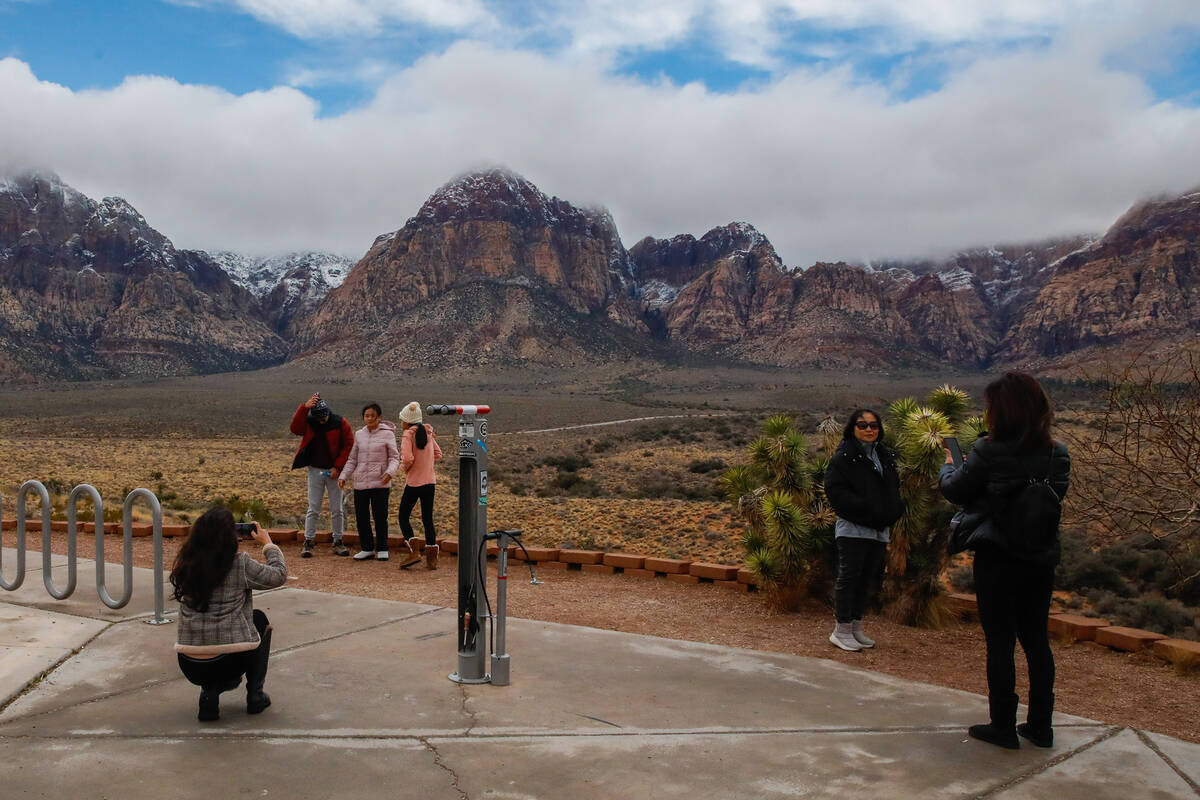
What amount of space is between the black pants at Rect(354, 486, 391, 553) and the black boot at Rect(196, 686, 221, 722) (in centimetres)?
523

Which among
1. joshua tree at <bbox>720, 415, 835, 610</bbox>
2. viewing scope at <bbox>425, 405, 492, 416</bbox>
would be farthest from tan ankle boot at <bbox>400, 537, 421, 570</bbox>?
viewing scope at <bbox>425, 405, 492, 416</bbox>

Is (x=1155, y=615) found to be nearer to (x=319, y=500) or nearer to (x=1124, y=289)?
(x=319, y=500)

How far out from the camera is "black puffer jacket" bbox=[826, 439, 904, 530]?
691cm

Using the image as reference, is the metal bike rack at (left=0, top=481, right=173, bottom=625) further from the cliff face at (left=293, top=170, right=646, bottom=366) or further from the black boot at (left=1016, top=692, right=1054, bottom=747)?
the cliff face at (left=293, top=170, right=646, bottom=366)

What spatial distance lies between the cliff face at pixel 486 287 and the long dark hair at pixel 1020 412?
118m

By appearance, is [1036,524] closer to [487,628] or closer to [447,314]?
[487,628]

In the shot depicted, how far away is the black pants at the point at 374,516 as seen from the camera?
1050 centimetres

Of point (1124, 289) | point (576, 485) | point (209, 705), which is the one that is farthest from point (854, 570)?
point (1124, 289)

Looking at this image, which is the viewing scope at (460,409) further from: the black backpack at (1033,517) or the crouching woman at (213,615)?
the black backpack at (1033,517)

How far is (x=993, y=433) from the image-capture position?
490 cm

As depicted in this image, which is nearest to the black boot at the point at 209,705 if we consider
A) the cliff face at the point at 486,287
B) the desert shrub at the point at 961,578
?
the desert shrub at the point at 961,578

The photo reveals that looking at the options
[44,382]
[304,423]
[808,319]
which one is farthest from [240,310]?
[304,423]

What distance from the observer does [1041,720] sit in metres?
4.93

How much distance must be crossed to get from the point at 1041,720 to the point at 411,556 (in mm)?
7213
